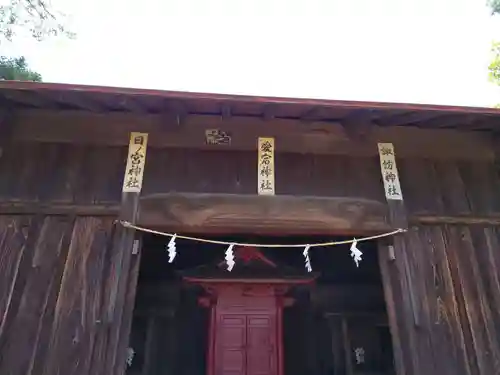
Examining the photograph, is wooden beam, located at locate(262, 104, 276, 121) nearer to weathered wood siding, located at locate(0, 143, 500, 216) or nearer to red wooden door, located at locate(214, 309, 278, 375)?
weathered wood siding, located at locate(0, 143, 500, 216)

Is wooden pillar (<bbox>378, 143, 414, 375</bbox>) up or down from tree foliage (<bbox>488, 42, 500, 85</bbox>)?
down

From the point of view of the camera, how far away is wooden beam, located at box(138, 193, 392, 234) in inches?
193

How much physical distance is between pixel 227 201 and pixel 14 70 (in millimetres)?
9851

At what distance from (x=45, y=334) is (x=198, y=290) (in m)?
4.20

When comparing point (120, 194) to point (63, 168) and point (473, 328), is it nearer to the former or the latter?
point (63, 168)

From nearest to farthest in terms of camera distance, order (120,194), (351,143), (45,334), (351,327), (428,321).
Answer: (45,334) → (428,321) → (120,194) → (351,143) → (351,327)

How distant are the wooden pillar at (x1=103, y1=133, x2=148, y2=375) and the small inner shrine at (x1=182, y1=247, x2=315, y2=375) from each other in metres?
3.17

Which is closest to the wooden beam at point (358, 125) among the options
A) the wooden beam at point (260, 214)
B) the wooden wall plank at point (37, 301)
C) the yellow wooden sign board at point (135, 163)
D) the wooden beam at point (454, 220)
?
the wooden beam at point (260, 214)

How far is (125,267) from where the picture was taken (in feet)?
15.1

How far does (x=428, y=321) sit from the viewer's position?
15.3 feet

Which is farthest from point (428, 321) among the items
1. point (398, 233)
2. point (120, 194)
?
point (120, 194)

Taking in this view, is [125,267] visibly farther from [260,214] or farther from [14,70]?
[14,70]

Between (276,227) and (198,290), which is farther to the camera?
(198,290)

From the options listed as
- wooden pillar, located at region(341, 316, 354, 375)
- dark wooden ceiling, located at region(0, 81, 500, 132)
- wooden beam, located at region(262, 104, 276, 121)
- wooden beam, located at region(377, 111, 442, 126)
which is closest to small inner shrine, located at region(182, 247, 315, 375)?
wooden pillar, located at region(341, 316, 354, 375)
